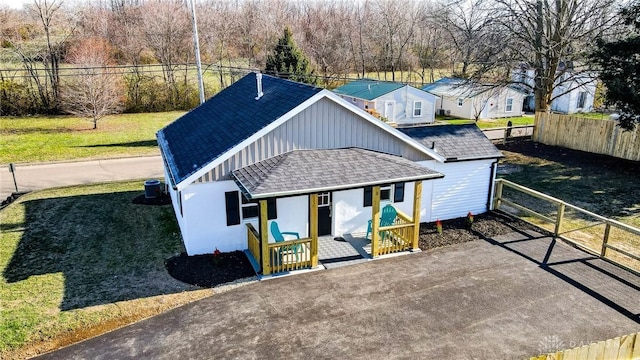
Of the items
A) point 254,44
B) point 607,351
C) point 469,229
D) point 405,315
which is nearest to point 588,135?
point 469,229

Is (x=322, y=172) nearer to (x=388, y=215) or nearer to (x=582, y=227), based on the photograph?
(x=388, y=215)

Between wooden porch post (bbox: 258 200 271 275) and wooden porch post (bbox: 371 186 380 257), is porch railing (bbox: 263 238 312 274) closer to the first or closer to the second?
wooden porch post (bbox: 258 200 271 275)

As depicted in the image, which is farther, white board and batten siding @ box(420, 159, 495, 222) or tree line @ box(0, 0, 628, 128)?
tree line @ box(0, 0, 628, 128)

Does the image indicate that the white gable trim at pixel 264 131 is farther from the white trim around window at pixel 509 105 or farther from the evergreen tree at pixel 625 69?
the white trim around window at pixel 509 105

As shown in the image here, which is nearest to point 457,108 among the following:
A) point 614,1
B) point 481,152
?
A: point 614,1

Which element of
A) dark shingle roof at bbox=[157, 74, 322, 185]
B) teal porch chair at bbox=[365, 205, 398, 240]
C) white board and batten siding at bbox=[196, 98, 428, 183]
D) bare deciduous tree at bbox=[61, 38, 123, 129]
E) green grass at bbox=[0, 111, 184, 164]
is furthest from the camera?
bare deciduous tree at bbox=[61, 38, 123, 129]

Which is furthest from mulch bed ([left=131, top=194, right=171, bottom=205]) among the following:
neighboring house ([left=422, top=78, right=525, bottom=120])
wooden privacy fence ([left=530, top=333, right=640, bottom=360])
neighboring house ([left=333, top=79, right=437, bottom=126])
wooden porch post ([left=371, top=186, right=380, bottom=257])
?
neighboring house ([left=422, top=78, right=525, bottom=120])

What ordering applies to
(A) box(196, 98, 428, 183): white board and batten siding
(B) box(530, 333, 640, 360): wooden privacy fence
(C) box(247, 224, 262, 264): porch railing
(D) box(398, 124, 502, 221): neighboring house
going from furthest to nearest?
1. (D) box(398, 124, 502, 221): neighboring house
2. (A) box(196, 98, 428, 183): white board and batten siding
3. (C) box(247, 224, 262, 264): porch railing
4. (B) box(530, 333, 640, 360): wooden privacy fence

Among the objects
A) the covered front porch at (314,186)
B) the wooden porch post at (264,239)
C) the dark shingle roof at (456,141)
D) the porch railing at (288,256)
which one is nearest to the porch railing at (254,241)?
the covered front porch at (314,186)
